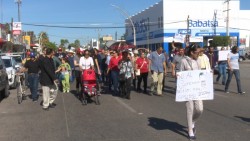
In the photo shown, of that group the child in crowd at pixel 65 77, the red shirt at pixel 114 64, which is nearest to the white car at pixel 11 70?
the child in crowd at pixel 65 77

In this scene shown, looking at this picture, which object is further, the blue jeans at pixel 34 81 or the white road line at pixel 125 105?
the blue jeans at pixel 34 81

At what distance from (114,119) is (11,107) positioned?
436 centimetres

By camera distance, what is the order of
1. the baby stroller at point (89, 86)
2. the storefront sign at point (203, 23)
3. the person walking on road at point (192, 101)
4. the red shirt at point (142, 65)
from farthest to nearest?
1. the storefront sign at point (203, 23)
2. the red shirt at point (142, 65)
3. the baby stroller at point (89, 86)
4. the person walking on road at point (192, 101)

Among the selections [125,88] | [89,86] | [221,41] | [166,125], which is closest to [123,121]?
[166,125]

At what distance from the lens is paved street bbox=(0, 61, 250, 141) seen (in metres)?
7.77

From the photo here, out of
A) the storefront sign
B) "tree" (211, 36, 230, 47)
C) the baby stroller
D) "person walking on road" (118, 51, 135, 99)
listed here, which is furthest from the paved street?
the storefront sign

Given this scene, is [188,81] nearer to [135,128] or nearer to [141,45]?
[135,128]

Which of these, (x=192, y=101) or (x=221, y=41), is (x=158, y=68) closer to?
(x=192, y=101)

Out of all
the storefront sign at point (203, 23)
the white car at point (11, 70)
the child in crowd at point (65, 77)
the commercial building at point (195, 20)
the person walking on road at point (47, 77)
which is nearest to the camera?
the person walking on road at point (47, 77)

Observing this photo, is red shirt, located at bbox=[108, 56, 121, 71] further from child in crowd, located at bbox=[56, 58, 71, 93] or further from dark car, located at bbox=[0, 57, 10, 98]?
dark car, located at bbox=[0, 57, 10, 98]

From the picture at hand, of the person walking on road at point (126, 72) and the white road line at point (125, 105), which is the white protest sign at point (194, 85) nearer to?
the white road line at point (125, 105)

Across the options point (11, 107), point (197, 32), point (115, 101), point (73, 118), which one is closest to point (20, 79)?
point (11, 107)

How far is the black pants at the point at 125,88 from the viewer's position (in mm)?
13805

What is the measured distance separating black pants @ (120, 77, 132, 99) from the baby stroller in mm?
1497
